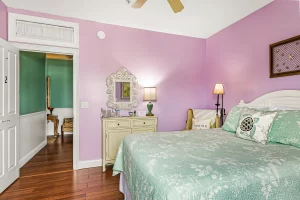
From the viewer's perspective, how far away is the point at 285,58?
220cm

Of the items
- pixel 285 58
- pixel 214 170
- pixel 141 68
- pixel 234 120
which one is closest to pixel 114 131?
pixel 141 68

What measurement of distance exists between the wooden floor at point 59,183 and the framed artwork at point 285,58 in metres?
2.66

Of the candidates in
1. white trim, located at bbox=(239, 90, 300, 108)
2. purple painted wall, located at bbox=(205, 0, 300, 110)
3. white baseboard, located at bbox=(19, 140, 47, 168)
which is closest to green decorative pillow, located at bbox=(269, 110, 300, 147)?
white trim, located at bbox=(239, 90, 300, 108)

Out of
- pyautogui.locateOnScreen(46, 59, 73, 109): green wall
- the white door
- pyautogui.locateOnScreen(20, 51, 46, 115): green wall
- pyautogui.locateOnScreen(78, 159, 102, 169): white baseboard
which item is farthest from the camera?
pyautogui.locateOnScreen(46, 59, 73, 109): green wall

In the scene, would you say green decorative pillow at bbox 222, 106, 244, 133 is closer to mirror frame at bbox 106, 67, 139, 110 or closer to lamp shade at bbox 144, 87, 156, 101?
lamp shade at bbox 144, 87, 156, 101

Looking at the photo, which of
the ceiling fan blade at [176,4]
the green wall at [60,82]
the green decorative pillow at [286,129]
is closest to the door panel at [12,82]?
the ceiling fan blade at [176,4]

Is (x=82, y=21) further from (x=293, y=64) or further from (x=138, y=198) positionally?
(x=293, y=64)

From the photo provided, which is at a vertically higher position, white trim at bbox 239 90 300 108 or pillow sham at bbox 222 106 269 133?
white trim at bbox 239 90 300 108

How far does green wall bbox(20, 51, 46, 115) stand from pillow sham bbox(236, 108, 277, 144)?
11.9 ft

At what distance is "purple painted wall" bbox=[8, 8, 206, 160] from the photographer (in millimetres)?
2912

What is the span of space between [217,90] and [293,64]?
3.63 feet

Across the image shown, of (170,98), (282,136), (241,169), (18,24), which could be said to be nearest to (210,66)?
(170,98)

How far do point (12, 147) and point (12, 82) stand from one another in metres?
0.93

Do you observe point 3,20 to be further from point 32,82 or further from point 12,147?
point 12,147
